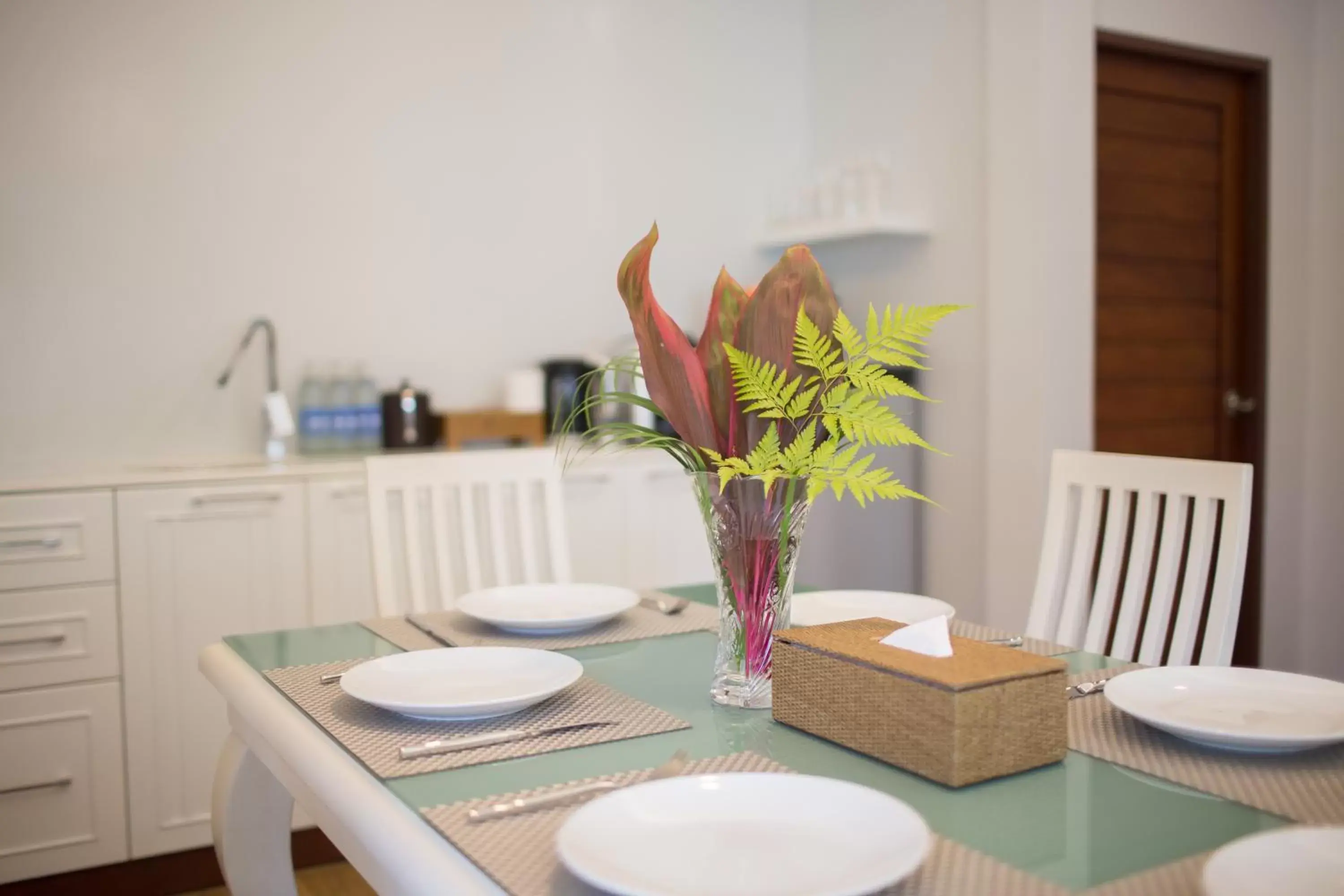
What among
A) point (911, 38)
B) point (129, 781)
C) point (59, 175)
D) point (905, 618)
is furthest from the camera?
point (911, 38)

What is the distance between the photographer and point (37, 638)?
2.51m

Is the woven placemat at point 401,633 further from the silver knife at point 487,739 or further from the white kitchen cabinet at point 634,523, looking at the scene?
the white kitchen cabinet at point 634,523

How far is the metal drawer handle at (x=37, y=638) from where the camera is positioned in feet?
8.15

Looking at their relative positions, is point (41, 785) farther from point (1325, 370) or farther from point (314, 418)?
point (1325, 370)

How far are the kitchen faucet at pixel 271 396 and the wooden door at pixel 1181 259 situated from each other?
2.25 metres

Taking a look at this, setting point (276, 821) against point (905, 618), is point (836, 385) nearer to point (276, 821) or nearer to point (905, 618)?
point (905, 618)

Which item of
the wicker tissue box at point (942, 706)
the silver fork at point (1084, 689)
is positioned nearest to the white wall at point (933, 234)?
the silver fork at point (1084, 689)

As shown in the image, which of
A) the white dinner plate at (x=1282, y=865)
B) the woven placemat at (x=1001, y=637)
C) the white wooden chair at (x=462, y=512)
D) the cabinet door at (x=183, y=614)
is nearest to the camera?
the white dinner plate at (x=1282, y=865)

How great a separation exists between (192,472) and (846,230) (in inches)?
75.5

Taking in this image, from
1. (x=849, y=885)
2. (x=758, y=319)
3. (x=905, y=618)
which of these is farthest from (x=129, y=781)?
(x=849, y=885)

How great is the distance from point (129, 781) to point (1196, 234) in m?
3.26

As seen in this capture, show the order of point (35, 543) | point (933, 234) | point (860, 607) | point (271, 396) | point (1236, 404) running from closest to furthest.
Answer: point (860, 607)
point (35, 543)
point (271, 396)
point (933, 234)
point (1236, 404)

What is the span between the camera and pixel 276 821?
65.1 inches

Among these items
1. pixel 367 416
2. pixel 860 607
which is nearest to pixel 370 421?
pixel 367 416
